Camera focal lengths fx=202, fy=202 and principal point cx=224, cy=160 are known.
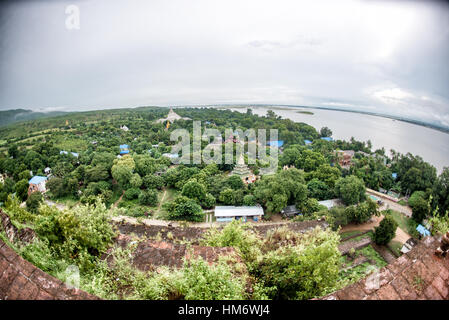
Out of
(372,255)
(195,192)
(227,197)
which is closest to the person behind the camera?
(372,255)

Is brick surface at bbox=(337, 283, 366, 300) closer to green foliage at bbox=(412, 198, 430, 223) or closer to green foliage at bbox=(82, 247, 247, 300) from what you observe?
green foliage at bbox=(82, 247, 247, 300)

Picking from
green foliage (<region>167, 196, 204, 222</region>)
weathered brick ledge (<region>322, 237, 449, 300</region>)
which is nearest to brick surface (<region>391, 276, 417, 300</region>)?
weathered brick ledge (<region>322, 237, 449, 300</region>)

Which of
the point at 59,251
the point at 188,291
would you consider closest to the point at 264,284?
the point at 188,291

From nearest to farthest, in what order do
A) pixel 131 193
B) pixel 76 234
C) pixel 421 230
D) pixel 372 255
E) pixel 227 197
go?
1. pixel 76 234
2. pixel 372 255
3. pixel 421 230
4. pixel 227 197
5. pixel 131 193

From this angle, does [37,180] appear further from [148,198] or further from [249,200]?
[249,200]

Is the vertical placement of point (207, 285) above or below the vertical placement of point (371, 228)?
above

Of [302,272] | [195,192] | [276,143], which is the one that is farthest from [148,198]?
[276,143]
